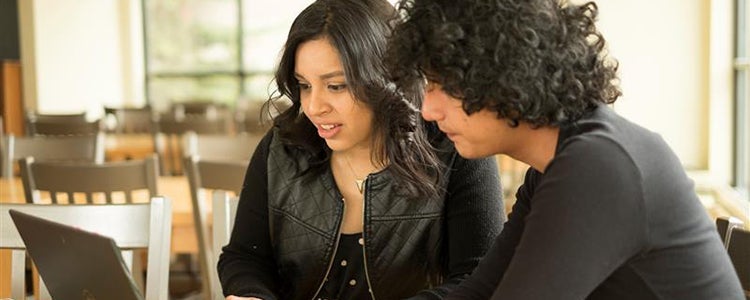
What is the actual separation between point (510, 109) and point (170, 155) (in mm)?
4729

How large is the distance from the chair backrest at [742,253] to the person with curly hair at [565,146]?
12.6 inches

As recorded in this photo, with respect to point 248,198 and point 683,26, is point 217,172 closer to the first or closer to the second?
point 248,198

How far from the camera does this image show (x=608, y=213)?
127cm

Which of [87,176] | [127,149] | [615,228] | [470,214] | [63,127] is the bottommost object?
[127,149]

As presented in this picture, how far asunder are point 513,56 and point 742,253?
25.0 inches

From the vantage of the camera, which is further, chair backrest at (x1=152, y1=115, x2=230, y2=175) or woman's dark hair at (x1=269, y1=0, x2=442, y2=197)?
chair backrest at (x1=152, y1=115, x2=230, y2=175)

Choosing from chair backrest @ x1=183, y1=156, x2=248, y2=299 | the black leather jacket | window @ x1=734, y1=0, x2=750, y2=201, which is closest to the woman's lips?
the black leather jacket

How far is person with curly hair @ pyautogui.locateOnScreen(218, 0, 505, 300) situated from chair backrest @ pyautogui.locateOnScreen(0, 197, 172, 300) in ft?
0.69

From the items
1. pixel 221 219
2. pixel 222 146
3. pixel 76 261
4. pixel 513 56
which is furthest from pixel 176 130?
pixel 513 56

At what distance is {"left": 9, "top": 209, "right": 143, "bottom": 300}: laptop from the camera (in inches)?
59.5

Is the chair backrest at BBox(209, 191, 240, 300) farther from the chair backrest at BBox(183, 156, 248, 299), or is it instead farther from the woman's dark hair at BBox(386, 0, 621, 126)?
the woman's dark hair at BBox(386, 0, 621, 126)

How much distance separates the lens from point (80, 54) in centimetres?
948

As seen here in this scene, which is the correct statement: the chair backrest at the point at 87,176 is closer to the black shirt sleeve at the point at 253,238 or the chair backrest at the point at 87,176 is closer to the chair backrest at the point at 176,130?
the black shirt sleeve at the point at 253,238

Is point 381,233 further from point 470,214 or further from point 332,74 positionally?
point 332,74
